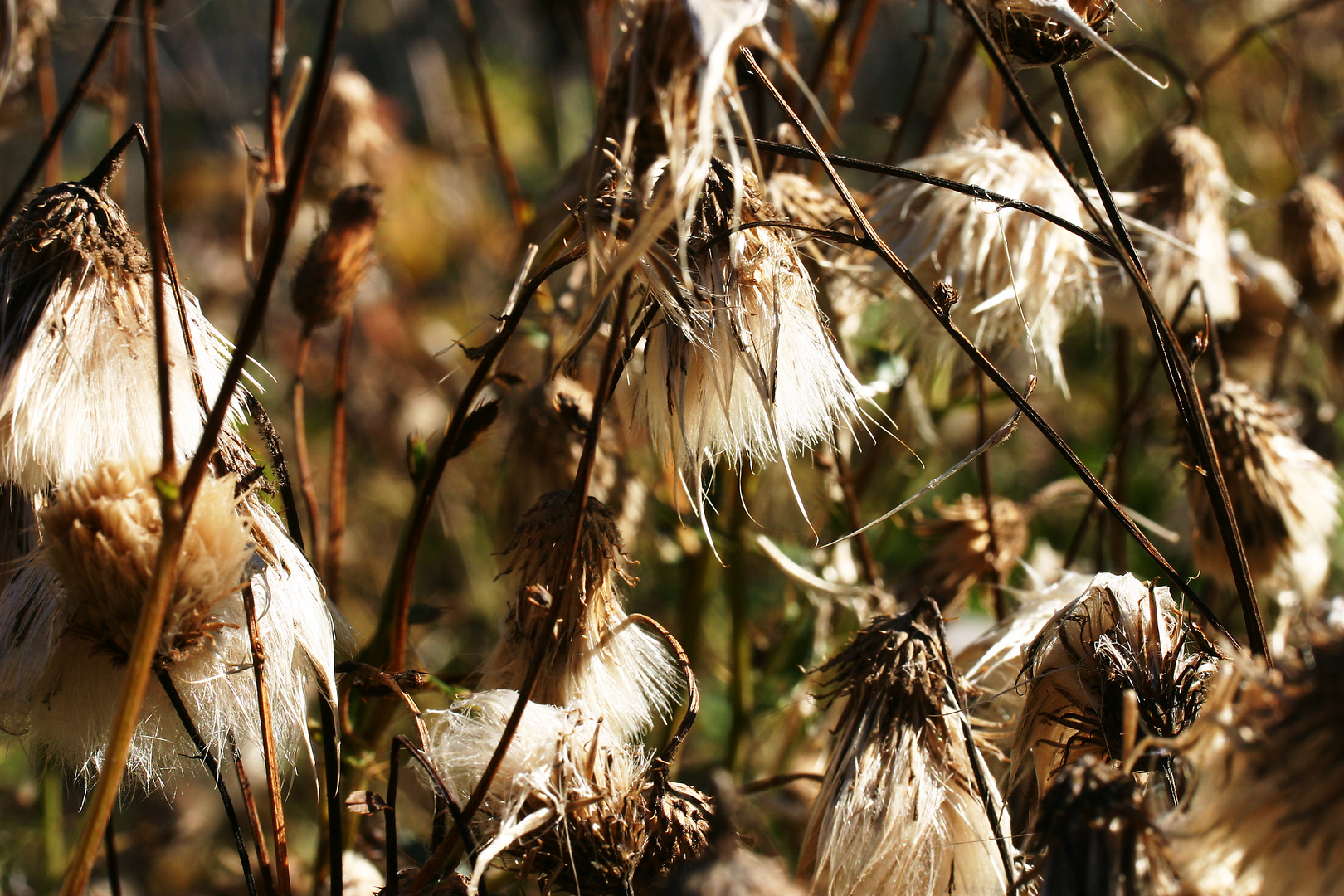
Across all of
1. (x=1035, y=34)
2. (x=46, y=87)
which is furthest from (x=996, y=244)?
(x=46, y=87)

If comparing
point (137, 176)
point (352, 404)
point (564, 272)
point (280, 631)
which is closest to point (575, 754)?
point (280, 631)

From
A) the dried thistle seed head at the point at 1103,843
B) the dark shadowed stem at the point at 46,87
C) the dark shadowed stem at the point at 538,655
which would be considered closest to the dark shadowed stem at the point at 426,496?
the dark shadowed stem at the point at 538,655

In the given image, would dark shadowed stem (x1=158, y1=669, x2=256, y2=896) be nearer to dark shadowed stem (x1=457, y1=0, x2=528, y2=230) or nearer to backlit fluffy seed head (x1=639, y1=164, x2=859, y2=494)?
backlit fluffy seed head (x1=639, y1=164, x2=859, y2=494)

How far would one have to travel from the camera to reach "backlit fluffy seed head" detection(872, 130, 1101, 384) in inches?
34.8

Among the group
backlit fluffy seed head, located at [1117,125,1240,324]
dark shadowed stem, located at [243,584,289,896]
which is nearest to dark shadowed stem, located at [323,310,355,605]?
→ dark shadowed stem, located at [243,584,289,896]

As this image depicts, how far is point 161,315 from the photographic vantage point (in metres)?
0.52

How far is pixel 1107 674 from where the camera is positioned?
65cm

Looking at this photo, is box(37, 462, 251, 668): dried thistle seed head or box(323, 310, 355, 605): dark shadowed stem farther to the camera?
box(323, 310, 355, 605): dark shadowed stem

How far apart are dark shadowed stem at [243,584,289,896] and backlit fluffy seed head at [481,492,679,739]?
0.54 feet

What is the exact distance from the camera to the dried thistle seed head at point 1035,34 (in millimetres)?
641

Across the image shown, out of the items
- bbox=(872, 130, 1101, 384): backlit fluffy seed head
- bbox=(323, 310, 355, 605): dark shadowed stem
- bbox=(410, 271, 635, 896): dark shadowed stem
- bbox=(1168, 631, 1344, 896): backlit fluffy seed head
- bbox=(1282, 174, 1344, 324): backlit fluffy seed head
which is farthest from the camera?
bbox=(1282, 174, 1344, 324): backlit fluffy seed head

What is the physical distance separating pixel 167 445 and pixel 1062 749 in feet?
2.03

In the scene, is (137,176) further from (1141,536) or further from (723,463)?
(1141,536)

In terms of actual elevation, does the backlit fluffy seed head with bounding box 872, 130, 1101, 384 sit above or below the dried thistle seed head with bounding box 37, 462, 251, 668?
above
